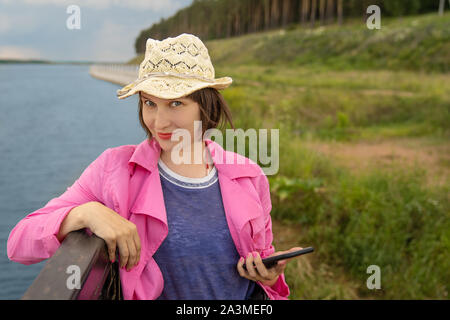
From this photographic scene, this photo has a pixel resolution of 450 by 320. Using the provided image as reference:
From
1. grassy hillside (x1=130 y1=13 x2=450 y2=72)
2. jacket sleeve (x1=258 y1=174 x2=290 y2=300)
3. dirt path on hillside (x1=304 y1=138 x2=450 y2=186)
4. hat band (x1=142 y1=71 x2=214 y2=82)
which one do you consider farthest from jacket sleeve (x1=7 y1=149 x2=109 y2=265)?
grassy hillside (x1=130 y1=13 x2=450 y2=72)

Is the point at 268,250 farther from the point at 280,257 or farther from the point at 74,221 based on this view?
the point at 74,221

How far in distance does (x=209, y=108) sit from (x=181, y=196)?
338mm

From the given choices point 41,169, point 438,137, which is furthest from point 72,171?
point 438,137

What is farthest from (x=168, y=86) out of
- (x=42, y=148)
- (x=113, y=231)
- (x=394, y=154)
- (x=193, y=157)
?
(x=394, y=154)

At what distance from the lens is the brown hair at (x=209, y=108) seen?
151cm

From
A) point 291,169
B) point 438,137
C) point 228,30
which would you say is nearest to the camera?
point 291,169

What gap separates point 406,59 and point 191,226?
70.8 ft

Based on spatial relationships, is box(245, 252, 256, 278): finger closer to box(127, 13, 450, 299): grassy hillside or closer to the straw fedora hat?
the straw fedora hat

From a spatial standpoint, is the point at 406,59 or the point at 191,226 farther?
the point at 406,59

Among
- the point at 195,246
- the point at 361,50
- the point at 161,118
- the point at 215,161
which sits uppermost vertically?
the point at 361,50

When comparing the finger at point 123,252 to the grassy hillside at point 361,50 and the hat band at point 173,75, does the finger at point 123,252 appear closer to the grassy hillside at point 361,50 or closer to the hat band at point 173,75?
the hat band at point 173,75

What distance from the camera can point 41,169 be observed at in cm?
330

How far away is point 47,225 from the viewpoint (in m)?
1.18
